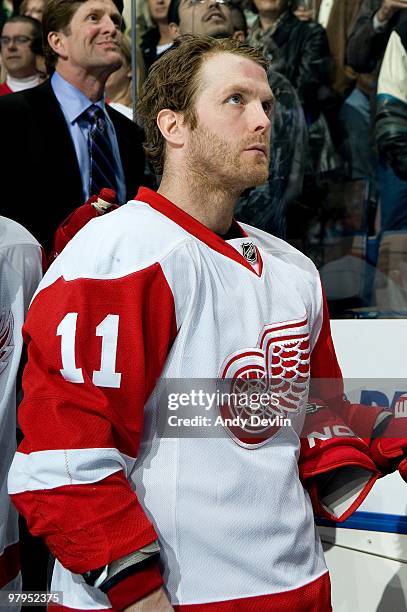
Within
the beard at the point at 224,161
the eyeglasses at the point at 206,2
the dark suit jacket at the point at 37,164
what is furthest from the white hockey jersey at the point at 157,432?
the eyeglasses at the point at 206,2

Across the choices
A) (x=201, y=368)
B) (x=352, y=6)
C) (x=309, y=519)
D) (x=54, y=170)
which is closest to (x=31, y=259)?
(x=54, y=170)

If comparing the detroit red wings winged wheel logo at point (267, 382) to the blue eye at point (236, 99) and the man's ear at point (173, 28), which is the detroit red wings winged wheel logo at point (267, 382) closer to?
the blue eye at point (236, 99)

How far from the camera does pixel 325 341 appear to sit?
214 centimetres

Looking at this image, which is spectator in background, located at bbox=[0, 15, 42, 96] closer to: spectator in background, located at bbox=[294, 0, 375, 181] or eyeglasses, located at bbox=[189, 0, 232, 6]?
eyeglasses, located at bbox=[189, 0, 232, 6]

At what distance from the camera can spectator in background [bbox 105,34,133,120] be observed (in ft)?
11.5

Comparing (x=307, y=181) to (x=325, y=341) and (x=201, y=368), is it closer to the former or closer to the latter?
(x=325, y=341)

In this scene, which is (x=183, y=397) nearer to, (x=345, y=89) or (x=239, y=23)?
(x=345, y=89)

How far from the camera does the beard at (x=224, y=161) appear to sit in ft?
6.36

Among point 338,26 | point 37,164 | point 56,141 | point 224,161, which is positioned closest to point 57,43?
point 56,141

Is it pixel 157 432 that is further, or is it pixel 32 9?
pixel 32 9

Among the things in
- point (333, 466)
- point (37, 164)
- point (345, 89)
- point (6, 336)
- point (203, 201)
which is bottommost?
point (333, 466)

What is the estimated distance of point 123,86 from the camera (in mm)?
3625

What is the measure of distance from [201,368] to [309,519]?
1.25 feet

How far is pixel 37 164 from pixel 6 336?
786mm
